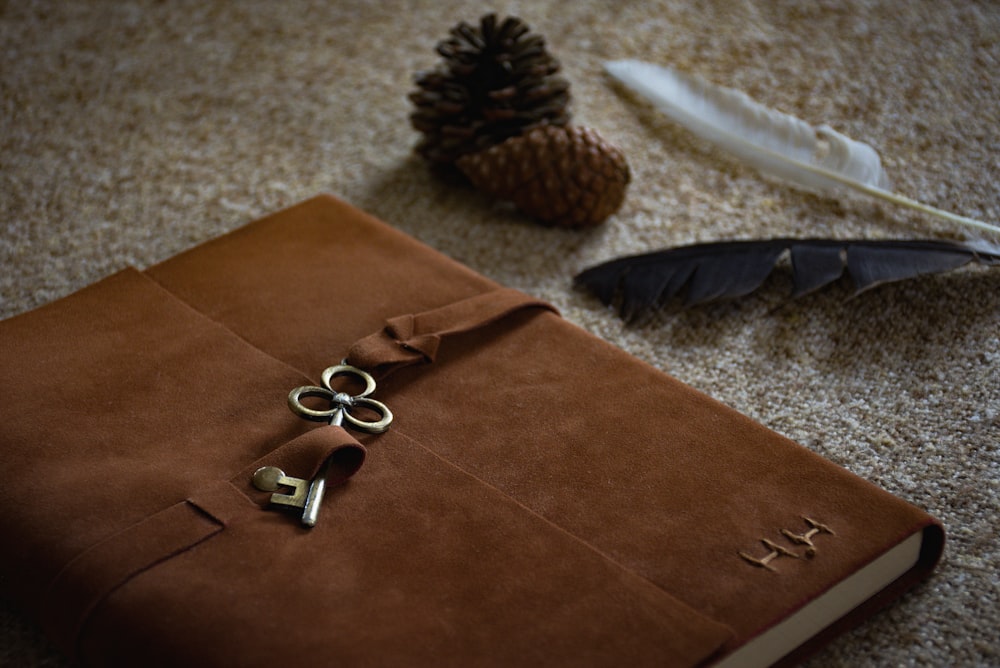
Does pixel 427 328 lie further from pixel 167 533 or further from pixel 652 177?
pixel 652 177

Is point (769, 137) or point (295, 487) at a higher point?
point (769, 137)

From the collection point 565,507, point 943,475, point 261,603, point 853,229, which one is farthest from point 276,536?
point 853,229

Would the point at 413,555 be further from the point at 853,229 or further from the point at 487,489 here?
the point at 853,229

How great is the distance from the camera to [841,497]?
78 centimetres

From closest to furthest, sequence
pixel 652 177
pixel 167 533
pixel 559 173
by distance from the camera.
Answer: pixel 167 533
pixel 559 173
pixel 652 177

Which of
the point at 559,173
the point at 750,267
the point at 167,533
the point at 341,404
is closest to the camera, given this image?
the point at 167,533

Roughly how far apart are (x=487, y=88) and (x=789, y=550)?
2.64 ft

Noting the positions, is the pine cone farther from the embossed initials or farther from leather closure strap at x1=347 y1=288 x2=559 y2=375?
the embossed initials

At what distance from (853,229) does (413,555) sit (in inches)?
30.1

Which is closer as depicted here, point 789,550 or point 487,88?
point 789,550

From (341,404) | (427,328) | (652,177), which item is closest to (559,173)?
(652,177)

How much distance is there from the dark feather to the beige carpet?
27mm

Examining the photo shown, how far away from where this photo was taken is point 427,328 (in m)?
0.93

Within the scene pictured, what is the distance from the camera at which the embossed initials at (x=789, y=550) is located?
2.38 feet
